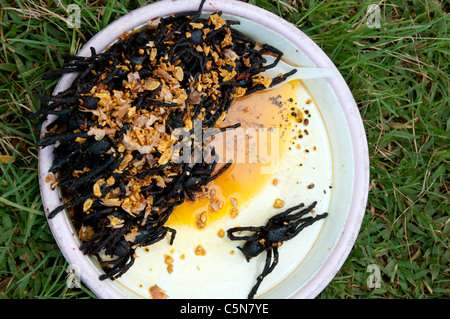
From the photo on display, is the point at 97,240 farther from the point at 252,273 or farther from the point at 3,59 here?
the point at 3,59

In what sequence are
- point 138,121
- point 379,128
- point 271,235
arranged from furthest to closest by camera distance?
point 379,128 → point 271,235 → point 138,121

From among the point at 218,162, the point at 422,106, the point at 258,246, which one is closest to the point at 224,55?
the point at 218,162

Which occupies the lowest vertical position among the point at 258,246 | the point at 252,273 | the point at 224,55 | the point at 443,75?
the point at 252,273

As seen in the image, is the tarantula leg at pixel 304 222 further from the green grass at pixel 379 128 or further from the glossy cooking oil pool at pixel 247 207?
the green grass at pixel 379 128

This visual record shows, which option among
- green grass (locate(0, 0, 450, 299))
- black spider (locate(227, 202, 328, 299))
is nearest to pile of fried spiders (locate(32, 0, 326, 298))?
black spider (locate(227, 202, 328, 299))

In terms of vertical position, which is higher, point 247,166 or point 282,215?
point 247,166

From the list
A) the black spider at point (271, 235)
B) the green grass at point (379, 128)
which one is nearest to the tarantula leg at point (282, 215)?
the black spider at point (271, 235)

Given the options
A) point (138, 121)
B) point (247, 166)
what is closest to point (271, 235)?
point (247, 166)

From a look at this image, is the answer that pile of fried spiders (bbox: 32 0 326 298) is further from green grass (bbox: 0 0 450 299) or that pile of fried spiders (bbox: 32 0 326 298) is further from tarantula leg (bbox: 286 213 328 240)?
green grass (bbox: 0 0 450 299)

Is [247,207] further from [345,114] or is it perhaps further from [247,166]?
[345,114]
